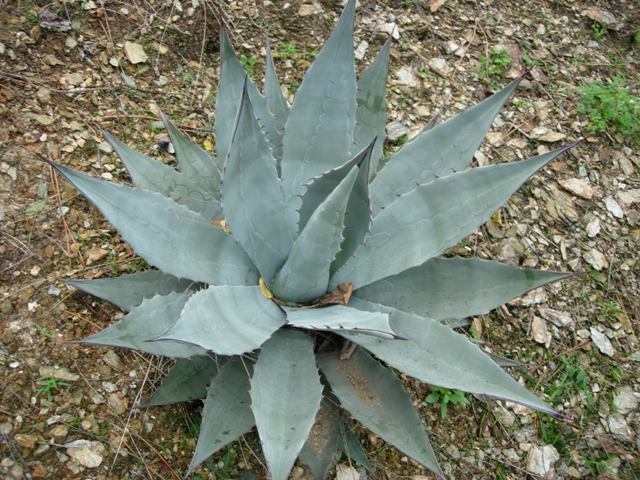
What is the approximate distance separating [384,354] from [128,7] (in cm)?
197

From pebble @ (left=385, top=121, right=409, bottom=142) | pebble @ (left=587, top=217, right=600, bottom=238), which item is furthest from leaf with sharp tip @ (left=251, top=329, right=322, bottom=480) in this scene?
pebble @ (left=587, top=217, right=600, bottom=238)

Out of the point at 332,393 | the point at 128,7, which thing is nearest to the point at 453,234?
the point at 332,393

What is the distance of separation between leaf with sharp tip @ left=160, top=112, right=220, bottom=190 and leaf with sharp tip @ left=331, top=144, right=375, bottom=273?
0.48 meters

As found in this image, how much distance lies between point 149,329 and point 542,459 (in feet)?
4.52

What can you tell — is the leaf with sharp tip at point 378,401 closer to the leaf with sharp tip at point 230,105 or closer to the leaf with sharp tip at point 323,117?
the leaf with sharp tip at point 323,117

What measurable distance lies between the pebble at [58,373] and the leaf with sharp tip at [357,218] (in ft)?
2.83

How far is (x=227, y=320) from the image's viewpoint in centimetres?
135

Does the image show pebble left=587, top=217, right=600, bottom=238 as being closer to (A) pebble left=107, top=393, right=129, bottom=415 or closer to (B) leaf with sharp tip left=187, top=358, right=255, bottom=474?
(B) leaf with sharp tip left=187, top=358, right=255, bottom=474

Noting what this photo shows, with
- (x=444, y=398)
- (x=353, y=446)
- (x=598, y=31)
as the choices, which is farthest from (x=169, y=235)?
(x=598, y=31)

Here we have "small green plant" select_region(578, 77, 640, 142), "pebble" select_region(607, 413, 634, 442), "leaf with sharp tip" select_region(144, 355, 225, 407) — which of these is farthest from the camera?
"small green plant" select_region(578, 77, 640, 142)

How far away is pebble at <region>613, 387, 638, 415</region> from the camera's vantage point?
6.97 ft

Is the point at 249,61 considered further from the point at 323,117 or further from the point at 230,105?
the point at 323,117

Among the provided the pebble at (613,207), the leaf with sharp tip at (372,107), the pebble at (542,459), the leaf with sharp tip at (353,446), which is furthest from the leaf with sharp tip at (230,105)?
the pebble at (613,207)

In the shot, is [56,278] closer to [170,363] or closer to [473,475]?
[170,363]
